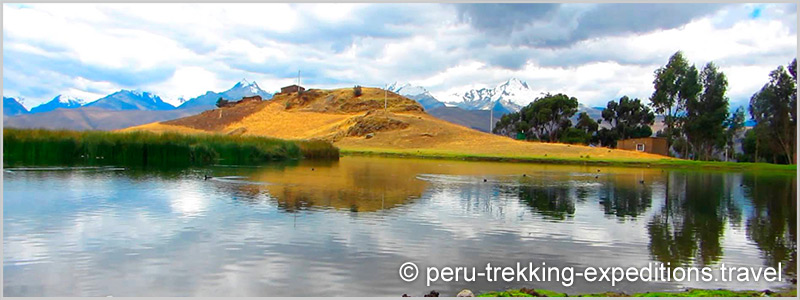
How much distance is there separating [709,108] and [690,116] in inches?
95.2

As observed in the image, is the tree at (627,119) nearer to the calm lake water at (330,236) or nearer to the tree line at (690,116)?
the tree line at (690,116)

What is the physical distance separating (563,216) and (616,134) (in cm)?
9302

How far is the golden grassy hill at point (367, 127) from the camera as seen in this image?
72062 mm

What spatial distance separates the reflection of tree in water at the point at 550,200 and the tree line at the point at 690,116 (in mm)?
53078

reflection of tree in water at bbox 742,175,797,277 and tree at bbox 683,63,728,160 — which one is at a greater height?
tree at bbox 683,63,728,160

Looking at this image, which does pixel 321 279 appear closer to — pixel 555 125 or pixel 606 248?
pixel 606 248

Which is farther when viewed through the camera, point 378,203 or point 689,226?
point 378,203

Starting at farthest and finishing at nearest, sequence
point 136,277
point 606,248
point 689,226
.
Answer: point 689,226
point 606,248
point 136,277

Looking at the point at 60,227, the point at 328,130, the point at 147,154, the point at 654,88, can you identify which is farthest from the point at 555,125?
the point at 60,227

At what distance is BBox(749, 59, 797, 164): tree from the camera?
67.8m

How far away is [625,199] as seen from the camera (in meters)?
22.1

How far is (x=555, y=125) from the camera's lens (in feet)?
353

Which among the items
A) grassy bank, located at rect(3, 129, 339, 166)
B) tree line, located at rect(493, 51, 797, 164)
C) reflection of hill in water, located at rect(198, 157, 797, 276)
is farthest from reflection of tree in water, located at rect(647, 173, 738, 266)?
tree line, located at rect(493, 51, 797, 164)

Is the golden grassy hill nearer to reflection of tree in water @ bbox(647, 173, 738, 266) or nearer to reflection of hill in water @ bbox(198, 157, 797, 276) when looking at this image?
reflection of hill in water @ bbox(198, 157, 797, 276)
